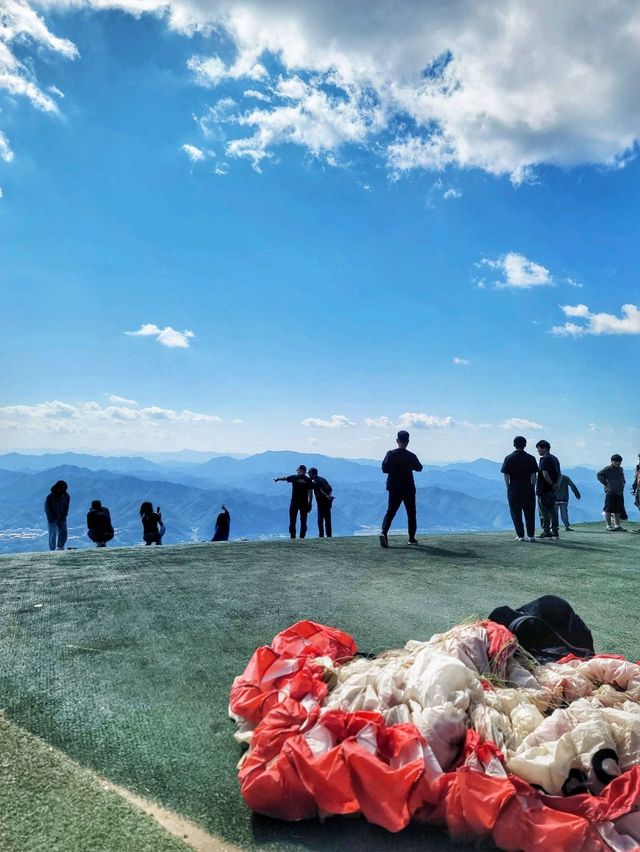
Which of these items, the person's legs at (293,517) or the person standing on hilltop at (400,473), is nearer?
the person standing on hilltop at (400,473)

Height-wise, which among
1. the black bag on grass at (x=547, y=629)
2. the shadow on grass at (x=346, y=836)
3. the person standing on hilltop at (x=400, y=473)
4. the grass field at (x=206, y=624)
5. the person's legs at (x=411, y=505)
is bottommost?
the shadow on grass at (x=346, y=836)

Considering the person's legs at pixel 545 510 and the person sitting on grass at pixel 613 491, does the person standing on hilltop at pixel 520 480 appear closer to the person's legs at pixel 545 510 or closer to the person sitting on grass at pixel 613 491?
the person's legs at pixel 545 510

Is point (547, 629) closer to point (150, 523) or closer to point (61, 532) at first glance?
point (150, 523)

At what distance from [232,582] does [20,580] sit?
2884mm

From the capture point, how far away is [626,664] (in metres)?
3.68

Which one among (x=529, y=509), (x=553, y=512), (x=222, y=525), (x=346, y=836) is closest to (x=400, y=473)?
(x=529, y=509)

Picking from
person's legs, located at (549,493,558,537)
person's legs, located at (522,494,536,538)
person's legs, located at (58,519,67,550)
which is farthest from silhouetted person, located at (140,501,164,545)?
person's legs, located at (549,493,558,537)

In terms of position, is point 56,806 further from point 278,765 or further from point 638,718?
point 638,718

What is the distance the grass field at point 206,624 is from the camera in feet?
10.4

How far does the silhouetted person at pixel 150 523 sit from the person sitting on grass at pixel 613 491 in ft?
40.7

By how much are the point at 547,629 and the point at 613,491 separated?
1366cm

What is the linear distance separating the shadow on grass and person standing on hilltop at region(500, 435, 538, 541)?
9.72m

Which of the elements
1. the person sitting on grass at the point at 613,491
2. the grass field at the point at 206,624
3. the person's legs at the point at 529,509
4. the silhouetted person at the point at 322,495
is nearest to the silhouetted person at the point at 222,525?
the silhouetted person at the point at 322,495

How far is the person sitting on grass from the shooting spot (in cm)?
1611
